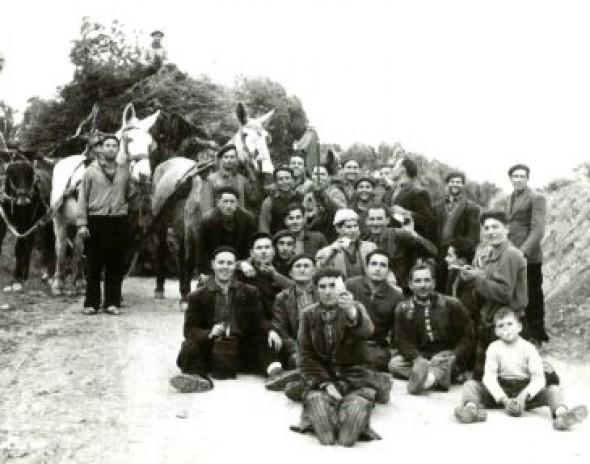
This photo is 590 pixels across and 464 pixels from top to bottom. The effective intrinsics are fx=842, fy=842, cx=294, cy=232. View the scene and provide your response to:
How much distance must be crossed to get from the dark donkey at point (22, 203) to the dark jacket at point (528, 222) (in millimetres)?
6459

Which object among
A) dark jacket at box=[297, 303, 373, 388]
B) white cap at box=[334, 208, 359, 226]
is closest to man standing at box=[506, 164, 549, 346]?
white cap at box=[334, 208, 359, 226]

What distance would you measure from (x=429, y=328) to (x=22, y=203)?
22.5ft

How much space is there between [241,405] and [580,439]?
2.42 meters

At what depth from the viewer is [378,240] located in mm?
8305

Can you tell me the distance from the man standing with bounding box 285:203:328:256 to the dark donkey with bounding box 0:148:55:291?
4842 millimetres

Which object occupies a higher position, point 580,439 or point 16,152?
point 16,152

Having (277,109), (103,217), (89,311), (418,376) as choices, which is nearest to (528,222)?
(418,376)

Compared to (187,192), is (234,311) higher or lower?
lower

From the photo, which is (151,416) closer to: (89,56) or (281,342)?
(281,342)

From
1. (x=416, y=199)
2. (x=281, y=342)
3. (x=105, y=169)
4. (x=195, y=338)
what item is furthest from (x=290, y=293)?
(x=105, y=169)

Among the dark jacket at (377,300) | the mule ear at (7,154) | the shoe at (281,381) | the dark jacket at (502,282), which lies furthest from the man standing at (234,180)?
the mule ear at (7,154)

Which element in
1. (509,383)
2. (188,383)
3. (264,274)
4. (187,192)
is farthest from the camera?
(187,192)

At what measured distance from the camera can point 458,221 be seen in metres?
8.80

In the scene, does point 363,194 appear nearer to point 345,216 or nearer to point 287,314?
point 345,216
